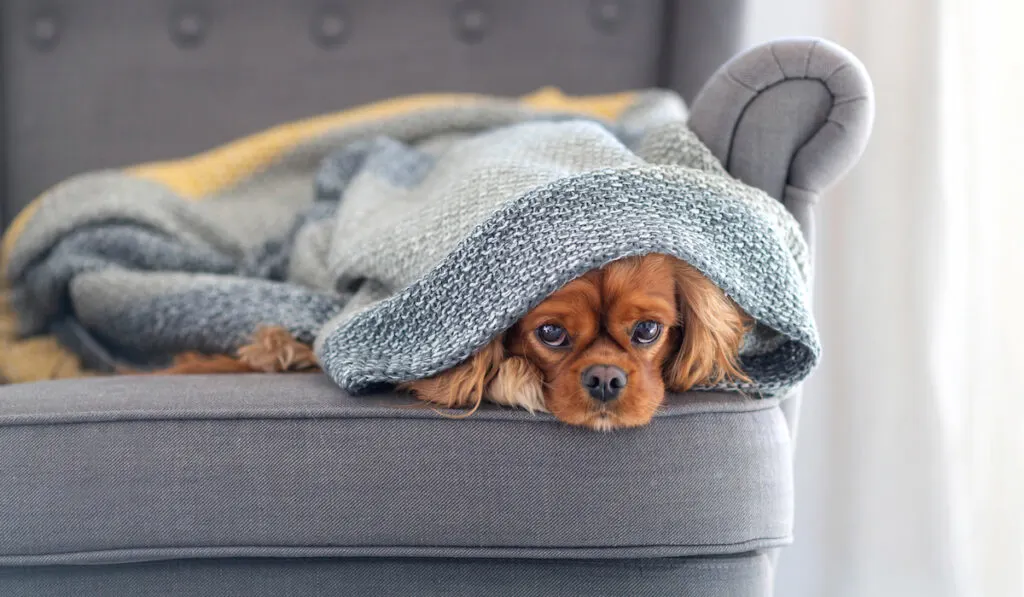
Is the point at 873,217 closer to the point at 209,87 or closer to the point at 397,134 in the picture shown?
the point at 397,134

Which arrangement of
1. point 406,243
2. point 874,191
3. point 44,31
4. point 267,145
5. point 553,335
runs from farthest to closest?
point 44,31
point 267,145
point 874,191
point 406,243
point 553,335

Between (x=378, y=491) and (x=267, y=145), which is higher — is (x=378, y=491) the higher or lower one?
the lower one

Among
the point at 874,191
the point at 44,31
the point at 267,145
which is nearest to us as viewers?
the point at 874,191

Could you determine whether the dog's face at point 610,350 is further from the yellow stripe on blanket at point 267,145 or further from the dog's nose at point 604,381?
the yellow stripe on blanket at point 267,145

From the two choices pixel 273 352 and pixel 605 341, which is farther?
pixel 273 352


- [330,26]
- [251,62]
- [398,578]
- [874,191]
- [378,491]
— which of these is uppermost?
[330,26]

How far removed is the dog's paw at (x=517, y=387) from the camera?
1176mm

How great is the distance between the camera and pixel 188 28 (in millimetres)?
2260

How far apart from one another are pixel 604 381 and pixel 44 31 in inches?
76.1

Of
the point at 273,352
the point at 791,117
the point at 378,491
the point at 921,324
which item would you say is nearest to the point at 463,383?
the point at 378,491

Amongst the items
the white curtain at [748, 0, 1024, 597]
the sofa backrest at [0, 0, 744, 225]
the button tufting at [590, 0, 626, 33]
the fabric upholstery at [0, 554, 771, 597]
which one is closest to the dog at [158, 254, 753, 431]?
the fabric upholstery at [0, 554, 771, 597]

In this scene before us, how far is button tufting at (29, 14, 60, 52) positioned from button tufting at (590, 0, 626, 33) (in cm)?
142

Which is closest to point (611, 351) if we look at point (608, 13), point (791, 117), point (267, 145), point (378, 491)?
point (378, 491)

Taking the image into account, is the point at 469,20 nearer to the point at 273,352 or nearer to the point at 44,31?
the point at 44,31
